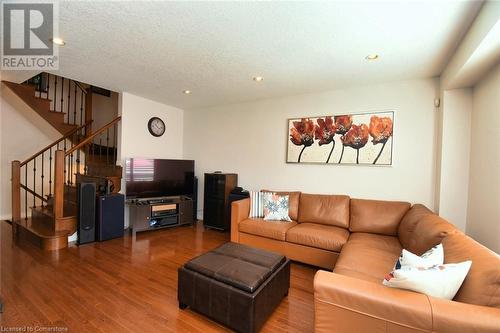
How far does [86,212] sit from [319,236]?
3.23 metres

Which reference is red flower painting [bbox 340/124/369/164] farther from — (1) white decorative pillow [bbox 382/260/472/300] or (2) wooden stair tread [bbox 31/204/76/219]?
(2) wooden stair tread [bbox 31/204/76/219]

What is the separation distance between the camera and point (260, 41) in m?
2.05

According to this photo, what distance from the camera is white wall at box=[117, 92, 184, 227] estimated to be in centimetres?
376

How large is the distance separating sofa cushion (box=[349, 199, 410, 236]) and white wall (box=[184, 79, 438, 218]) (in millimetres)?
268

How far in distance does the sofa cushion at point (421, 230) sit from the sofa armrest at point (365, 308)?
814mm

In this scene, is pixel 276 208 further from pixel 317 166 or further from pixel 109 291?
pixel 109 291

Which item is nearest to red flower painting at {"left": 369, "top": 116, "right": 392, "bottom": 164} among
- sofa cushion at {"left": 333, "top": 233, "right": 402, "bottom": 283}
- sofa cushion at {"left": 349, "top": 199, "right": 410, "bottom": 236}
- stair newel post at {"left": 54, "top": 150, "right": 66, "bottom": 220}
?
sofa cushion at {"left": 349, "top": 199, "right": 410, "bottom": 236}

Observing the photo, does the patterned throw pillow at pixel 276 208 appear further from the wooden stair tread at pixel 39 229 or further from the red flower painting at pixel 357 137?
the wooden stair tread at pixel 39 229

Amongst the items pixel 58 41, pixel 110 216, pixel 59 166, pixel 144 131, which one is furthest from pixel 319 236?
pixel 59 166

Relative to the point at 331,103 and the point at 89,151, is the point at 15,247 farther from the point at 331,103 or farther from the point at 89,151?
the point at 331,103

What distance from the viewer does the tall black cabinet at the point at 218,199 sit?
386 cm

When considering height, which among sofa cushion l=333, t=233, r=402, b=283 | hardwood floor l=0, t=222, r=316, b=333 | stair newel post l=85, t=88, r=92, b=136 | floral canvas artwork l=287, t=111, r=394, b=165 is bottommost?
hardwood floor l=0, t=222, r=316, b=333

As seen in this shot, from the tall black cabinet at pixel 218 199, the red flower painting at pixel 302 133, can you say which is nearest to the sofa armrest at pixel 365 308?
the red flower painting at pixel 302 133

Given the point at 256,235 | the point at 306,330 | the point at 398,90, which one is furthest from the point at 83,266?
the point at 398,90
